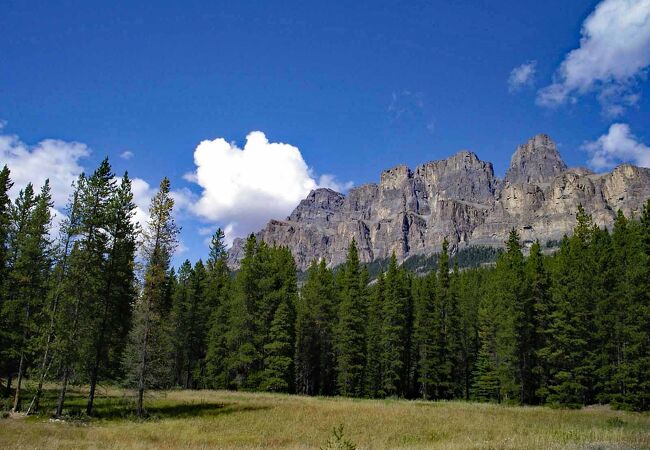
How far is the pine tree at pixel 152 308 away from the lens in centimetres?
2856

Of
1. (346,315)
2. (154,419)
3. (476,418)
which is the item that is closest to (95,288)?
(154,419)

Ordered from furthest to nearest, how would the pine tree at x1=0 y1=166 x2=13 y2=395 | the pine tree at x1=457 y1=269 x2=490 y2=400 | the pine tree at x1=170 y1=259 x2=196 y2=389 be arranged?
the pine tree at x1=457 y1=269 x2=490 y2=400, the pine tree at x1=170 y1=259 x2=196 y2=389, the pine tree at x1=0 y1=166 x2=13 y2=395

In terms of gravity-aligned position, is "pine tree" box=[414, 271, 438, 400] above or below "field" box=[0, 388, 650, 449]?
above

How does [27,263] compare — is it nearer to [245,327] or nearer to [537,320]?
[245,327]

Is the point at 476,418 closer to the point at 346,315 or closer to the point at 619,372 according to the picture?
the point at 619,372

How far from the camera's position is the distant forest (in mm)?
28828

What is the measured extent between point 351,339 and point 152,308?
81.0 ft

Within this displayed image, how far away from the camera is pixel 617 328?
3525 cm

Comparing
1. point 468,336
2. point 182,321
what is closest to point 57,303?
point 182,321

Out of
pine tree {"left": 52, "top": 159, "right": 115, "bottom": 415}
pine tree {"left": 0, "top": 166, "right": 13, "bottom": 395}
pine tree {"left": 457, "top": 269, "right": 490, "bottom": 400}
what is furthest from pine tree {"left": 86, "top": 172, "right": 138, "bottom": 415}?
pine tree {"left": 457, "top": 269, "right": 490, "bottom": 400}

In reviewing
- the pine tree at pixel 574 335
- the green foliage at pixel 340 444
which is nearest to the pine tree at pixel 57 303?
the green foliage at pixel 340 444

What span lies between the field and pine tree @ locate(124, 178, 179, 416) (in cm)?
214

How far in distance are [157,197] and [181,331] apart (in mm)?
26108

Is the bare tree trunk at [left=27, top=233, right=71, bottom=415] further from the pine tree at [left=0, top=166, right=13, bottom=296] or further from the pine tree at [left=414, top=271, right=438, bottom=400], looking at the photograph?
the pine tree at [left=414, top=271, right=438, bottom=400]
